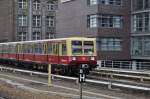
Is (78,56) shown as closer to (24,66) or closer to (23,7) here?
(24,66)

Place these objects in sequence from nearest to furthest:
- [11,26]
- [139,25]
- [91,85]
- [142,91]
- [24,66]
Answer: [142,91], [91,85], [24,66], [139,25], [11,26]

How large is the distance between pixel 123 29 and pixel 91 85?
38.8 meters

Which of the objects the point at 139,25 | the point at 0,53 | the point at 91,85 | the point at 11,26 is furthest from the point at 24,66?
the point at 11,26

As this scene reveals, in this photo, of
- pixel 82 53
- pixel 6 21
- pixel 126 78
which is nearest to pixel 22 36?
pixel 6 21

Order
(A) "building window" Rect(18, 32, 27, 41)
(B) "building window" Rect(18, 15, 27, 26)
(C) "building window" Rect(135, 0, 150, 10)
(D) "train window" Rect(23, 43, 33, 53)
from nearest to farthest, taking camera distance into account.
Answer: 1. (D) "train window" Rect(23, 43, 33, 53)
2. (C) "building window" Rect(135, 0, 150, 10)
3. (A) "building window" Rect(18, 32, 27, 41)
4. (B) "building window" Rect(18, 15, 27, 26)

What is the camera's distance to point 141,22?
6041 cm

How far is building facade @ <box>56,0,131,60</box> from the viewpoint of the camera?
197ft

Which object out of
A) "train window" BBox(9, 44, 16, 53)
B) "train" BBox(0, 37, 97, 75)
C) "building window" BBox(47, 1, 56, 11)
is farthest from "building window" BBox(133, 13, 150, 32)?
"building window" BBox(47, 1, 56, 11)

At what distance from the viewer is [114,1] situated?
61.7 m

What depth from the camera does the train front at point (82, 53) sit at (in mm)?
30531

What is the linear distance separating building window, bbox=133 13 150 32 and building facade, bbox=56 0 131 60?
3.65ft

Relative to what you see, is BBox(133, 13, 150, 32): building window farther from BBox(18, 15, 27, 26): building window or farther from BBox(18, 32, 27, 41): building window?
BBox(18, 15, 27, 26): building window

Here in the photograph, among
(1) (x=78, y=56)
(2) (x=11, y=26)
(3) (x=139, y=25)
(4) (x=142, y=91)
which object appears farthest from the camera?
(2) (x=11, y=26)

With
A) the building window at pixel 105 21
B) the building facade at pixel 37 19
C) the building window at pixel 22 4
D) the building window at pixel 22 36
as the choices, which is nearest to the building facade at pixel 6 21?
the building facade at pixel 37 19
